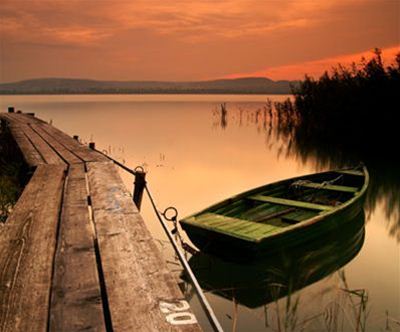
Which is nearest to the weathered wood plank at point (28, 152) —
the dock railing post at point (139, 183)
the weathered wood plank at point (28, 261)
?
the dock railing post at point (139, 183)

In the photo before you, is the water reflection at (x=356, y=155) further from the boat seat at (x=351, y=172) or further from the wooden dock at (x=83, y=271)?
the wooden dock at (x=83, y=271)

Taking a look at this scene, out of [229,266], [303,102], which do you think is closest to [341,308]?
[229,266]

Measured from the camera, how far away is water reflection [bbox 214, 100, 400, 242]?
1309 cm

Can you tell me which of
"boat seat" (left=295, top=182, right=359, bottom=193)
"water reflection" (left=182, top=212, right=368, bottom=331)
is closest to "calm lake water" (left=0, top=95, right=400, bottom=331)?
"water reflection" (left=182, top=212, right=368, bottom=331)

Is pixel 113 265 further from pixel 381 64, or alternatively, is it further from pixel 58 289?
pixel 381 64

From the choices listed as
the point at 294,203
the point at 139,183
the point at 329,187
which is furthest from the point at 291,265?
the point at 329,187

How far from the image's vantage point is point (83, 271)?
288cm

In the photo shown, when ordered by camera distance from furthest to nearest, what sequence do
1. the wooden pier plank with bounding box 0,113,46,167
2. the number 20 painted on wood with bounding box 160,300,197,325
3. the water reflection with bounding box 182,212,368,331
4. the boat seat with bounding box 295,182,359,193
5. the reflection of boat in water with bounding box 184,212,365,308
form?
the boat seat with bounding box 295,182,359,193 → the wooden pier plank with bounding box 0,113,46,167 → the reflection of boat in water with bounding box 184,212,365,308 → the water reflection with bounding box 182,212,368,331 → the number 20 painted on wood with bounding box 160,300,197,325

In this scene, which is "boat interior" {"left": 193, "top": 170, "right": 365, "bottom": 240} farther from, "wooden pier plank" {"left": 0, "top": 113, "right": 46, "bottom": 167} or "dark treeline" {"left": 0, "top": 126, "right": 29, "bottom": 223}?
"dark treeline" {"left": 0, "top": 126, "right": 29, "bottom": 223}

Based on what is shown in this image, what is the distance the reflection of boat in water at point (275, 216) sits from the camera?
6.41m

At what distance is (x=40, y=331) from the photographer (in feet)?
7.12

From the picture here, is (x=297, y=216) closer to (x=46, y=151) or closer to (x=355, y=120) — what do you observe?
(x=46, y=151)

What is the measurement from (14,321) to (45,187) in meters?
3.54

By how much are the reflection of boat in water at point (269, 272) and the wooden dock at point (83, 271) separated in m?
2.53
